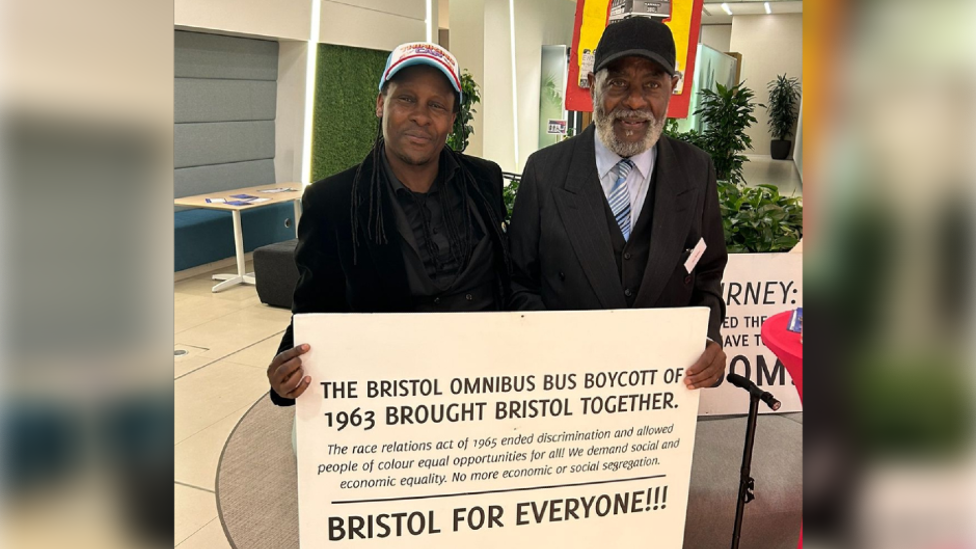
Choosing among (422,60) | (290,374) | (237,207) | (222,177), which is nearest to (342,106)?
(222,177)

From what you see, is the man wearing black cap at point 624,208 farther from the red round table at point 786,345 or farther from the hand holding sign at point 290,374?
the hand holding sign at point 290,374

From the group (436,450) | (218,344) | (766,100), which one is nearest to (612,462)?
(436,450)

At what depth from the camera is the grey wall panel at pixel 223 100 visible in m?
7.30

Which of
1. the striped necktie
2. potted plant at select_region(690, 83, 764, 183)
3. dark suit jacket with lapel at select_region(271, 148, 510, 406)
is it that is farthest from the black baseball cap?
potted plant at select_region(690, 83, 764, 183)

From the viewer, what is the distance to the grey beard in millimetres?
1805

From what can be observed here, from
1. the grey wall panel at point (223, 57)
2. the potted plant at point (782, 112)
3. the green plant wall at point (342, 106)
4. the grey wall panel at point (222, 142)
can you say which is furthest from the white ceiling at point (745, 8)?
A: the grey wall panel at point (222, 142)

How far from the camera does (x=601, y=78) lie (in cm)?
184

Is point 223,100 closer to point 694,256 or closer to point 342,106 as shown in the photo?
point 342,106

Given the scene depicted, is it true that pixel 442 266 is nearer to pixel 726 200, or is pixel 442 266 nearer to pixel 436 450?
pixel 436 450

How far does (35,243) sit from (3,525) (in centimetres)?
8

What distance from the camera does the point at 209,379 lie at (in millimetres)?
4637

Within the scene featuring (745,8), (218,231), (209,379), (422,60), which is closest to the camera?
(422,60)

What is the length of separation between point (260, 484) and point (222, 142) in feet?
20.7

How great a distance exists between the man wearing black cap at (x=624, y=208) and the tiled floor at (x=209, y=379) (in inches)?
46.0
